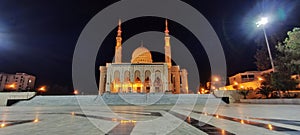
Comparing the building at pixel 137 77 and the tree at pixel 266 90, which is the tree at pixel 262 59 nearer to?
the tree at pixel 266 90

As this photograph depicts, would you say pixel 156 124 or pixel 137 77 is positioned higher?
pixel 137 77

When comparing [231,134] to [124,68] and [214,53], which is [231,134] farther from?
[124,68]

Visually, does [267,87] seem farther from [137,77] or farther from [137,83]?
[137,83]

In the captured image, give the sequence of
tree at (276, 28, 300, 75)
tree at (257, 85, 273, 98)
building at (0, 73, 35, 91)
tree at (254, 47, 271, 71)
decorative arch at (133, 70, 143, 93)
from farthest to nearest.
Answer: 1. building at (0, 73, 35, 91)
2. decorative arch at (133, 70, 143, 93)
3. tree at (254, 47, 271, 71)
4. tree at (257, 85, 273, 98)
5. tree at (276, 28, 300, 75)

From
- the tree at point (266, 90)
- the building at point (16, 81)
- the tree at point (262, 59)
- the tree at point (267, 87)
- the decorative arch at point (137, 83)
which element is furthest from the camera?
the building at point (16, 81)

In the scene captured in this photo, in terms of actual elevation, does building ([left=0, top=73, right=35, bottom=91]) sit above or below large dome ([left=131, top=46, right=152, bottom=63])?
below

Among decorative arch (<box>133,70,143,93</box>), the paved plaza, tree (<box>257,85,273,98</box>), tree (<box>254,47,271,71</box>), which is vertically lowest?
the paved plaza

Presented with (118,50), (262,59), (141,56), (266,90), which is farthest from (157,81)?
(266,90)

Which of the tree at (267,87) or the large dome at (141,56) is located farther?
the large dome at (141,56)

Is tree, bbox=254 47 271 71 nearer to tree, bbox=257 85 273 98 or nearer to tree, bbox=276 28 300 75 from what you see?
tree, bbox=257 85 273 98

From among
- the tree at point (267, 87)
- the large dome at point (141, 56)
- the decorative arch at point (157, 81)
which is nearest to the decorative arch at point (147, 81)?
the decorative arch at point (157, 81)

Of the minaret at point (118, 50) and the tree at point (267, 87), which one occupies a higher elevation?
Result: the minaret at point (118, 50)

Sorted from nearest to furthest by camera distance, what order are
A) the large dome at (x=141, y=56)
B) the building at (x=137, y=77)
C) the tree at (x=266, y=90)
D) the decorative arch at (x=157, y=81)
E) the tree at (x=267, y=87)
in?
the tree at (x=267, y=87) < the tree at (x=266, y=90) < the building at (x=137, y=77) < the decorative arch at (x=157, y=81) < the large dome at (x=141, y=56)

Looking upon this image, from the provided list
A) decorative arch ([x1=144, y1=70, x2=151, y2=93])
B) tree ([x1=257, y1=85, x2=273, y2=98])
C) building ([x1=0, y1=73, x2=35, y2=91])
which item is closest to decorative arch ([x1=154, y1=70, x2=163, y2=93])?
decorative arch ([x1=144, y1=70, x2=151, y2=93])
